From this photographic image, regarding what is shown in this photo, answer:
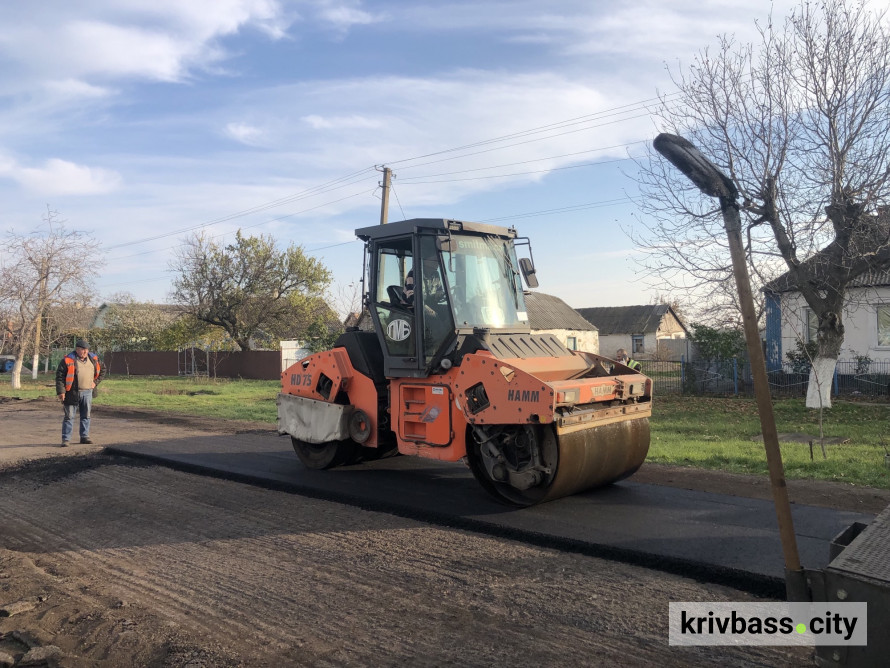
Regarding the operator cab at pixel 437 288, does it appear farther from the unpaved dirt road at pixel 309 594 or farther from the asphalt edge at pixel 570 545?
the unpaved dirt road at pixel 309 594

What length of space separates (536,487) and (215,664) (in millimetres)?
3291

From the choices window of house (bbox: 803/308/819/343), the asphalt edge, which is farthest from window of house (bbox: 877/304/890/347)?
the asphalt edge

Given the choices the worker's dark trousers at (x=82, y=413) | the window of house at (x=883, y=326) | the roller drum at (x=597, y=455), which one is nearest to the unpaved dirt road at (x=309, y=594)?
the roller drum at (x=597, y=455)

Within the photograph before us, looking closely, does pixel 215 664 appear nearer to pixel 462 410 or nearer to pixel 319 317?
pixel 462 410

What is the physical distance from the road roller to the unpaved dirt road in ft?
3.26

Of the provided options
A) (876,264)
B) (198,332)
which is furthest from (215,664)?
(198,332)

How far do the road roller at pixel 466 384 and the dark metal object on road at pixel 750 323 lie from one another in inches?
102

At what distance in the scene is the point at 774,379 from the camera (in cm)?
1834

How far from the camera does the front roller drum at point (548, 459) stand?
5.83 meters

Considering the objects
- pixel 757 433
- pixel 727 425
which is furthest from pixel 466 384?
pixel 727 425

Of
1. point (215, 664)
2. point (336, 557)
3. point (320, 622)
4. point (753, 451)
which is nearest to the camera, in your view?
point (215, 664)

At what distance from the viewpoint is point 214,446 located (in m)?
9.95

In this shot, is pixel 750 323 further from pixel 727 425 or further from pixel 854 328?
pixel 854 328

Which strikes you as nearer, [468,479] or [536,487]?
[536,487]
